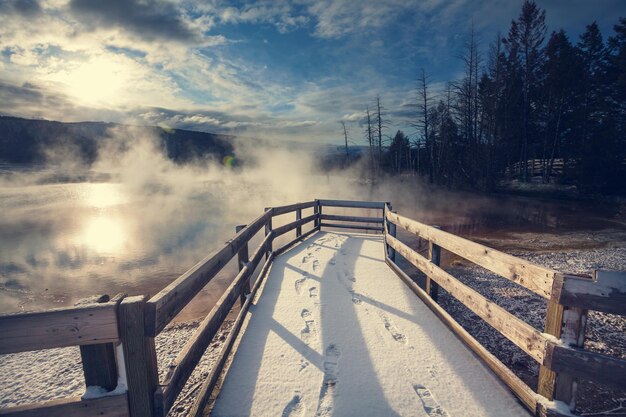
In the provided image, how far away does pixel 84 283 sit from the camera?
8797 mm

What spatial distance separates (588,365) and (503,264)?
3.25 feet

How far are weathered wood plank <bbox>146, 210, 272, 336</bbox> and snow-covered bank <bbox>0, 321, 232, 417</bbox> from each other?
156 cm

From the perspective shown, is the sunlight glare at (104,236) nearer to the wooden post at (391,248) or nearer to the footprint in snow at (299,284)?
the footprint in snow at (299,284)

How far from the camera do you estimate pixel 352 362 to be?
10.2 feet

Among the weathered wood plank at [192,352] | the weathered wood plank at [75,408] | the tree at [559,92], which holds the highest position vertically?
Answer: the tree at [559,92]

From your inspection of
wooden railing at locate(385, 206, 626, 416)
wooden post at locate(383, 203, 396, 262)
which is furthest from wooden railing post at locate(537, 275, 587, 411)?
wooden post at locate(383, 203, 396, 262)

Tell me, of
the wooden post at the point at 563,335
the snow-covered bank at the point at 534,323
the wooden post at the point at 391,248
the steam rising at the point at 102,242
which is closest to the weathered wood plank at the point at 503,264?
the wooden post at the point at 563,335

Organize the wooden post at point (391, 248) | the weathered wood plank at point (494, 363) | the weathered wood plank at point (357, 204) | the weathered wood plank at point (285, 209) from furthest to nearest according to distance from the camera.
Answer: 1. the weathered wood plank at point (357, 204)
2. the weathered wood plank at point (285, 209)
3. the wooden post at point (391, 248)
4. the weathered wood plank at point (494, 363)

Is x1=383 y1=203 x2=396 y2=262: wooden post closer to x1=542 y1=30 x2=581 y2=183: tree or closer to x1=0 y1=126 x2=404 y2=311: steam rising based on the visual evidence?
x1=0 y1=126 x2=404 y2=311: steam rising

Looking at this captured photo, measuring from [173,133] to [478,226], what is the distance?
123m

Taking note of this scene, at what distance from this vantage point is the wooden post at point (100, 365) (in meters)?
1.67

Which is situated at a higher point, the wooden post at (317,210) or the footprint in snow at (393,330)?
the wooden post at (317,210)

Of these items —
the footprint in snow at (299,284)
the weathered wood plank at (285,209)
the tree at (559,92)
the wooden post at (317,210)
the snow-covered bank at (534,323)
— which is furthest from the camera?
the tree at (559,92)

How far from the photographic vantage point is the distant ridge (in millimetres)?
86750
